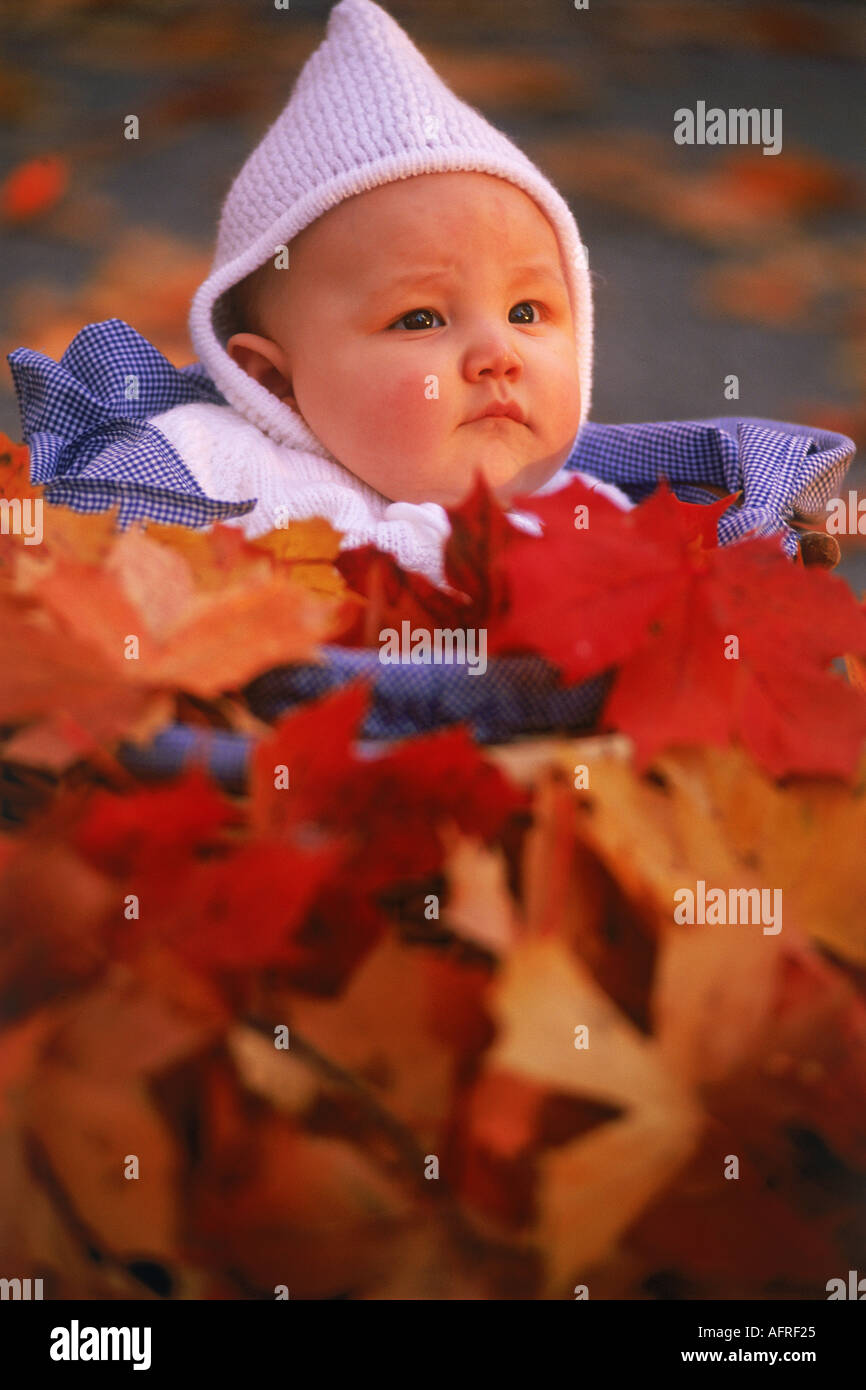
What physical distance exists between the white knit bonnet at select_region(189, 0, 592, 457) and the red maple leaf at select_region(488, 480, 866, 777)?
0.32 metres

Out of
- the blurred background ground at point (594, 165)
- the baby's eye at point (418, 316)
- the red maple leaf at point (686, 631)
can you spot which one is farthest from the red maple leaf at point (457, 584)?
the blurred background ground at point (594, 165)

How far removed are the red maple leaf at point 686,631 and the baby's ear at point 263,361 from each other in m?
0.36

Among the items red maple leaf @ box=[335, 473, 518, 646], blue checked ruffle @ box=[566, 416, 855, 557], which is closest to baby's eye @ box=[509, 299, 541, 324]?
blue checked ruffle @ box=[566, 416, 855, 557]

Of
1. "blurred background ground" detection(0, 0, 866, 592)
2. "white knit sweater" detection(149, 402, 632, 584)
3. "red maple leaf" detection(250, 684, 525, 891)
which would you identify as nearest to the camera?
"red maple leaf" detection(250, 684, 525, 891)

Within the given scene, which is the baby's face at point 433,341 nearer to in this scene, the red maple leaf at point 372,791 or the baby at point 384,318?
the baby at point 384,318

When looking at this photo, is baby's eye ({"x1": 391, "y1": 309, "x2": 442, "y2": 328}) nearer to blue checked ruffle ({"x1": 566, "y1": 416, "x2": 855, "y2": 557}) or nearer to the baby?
the baby

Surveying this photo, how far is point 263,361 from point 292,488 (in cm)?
13

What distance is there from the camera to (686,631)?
359mm

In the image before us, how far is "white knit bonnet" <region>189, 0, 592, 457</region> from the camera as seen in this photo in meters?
0.65

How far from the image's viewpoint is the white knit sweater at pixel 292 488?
0.57 meters

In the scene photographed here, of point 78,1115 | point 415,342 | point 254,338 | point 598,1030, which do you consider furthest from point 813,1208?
point 254,338

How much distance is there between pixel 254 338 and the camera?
27.5 inches

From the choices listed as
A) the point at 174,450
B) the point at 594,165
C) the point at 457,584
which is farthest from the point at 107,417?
the point at 594,165

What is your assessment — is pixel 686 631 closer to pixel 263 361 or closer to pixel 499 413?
pixel 499 413
